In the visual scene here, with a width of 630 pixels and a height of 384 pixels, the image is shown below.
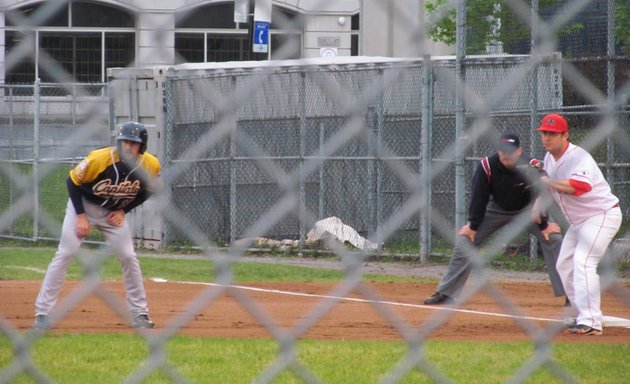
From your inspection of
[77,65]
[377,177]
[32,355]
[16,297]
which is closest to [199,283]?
[16,297]

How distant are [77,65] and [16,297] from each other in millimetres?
8822

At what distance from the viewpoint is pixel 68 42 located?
7.93 feet

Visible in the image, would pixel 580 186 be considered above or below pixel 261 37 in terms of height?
below

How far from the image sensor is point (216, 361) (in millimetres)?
7312

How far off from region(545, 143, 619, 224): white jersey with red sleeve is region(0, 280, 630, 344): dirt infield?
0.93 meters

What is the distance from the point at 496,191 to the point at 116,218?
12.6ft

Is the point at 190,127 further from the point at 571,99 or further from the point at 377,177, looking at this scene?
the point at 571,99

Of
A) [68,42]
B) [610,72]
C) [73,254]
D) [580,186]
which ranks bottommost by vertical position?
[73,254]

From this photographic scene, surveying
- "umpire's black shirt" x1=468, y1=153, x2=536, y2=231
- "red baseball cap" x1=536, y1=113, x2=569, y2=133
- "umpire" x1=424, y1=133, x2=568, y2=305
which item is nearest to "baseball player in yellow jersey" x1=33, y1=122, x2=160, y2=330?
"red baseball cap" x1=536, y1=113, x2=569, y2=133

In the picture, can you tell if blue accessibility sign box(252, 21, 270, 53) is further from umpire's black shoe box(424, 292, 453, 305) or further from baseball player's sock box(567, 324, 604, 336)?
umpire's black shoe box(424, 292, 453, 305)

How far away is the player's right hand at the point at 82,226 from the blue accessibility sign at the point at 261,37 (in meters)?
5.60

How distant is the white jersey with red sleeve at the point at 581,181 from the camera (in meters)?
7.59

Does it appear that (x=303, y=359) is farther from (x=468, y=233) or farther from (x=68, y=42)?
(x=68, y=42)

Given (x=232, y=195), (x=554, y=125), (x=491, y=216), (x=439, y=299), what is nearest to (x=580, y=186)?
(x=554, y=125)
